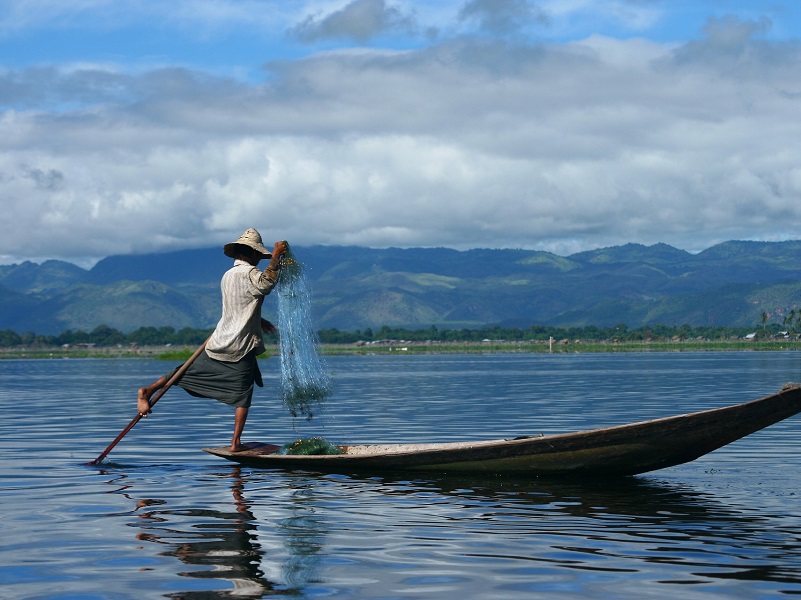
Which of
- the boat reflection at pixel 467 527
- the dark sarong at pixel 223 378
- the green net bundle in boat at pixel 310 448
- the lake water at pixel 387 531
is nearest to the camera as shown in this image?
the lake water at pixel 387 531

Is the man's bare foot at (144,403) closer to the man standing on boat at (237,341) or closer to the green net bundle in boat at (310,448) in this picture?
the man standing on boat at (237,341)

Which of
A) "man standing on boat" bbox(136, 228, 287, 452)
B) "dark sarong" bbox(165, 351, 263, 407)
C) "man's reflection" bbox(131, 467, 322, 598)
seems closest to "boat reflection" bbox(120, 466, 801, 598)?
"man's reflection" bbox(131, 467, 322, 598)

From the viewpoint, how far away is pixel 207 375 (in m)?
18.0

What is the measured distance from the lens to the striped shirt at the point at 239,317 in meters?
17.6

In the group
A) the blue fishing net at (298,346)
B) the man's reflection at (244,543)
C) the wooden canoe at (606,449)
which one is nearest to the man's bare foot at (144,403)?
the blue fishing net at (298,346)

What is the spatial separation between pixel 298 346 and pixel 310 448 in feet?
5.64

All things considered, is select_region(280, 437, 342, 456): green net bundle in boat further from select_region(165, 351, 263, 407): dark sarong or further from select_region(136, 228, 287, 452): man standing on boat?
select_region(165, 351, 263, 407): dark sarong

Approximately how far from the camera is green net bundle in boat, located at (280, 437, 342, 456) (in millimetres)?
18469

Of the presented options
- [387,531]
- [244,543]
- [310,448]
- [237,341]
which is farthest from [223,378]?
[244,543]

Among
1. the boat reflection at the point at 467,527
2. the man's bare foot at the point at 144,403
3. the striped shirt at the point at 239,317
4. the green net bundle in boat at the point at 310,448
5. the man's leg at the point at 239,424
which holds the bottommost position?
the boat reflection at the point at 467,527

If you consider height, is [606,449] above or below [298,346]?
below

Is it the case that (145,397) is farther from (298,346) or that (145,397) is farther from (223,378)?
(298,346)

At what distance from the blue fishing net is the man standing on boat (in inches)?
14.7

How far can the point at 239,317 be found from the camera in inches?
699
